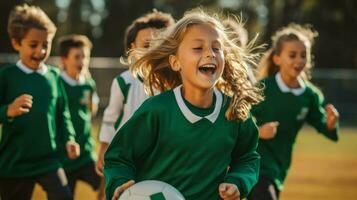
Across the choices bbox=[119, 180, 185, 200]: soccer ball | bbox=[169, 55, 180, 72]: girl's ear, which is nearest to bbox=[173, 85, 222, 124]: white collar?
bbox=[169, 55, 180, 72]: girl's ear

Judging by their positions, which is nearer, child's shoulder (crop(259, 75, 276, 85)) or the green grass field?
child's shoulder (crop(259, 75, 276, 85))

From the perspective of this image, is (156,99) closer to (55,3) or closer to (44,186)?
(44,186)

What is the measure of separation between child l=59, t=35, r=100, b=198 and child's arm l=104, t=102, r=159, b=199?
3.85 meters

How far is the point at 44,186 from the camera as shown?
6660mm

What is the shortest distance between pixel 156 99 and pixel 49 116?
7.62 ft

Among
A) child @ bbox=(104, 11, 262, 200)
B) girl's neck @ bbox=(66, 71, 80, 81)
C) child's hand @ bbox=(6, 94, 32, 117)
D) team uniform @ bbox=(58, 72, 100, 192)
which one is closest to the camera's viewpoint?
child @ bbox=(104, 11, 262, 200)

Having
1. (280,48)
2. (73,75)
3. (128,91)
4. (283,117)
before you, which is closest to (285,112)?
(283,117)

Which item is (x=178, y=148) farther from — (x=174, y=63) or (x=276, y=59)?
(x=276, y=59)

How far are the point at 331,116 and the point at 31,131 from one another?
232 cm

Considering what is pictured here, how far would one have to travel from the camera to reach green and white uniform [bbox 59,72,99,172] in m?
8.52

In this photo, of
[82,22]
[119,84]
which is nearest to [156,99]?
[119,84]

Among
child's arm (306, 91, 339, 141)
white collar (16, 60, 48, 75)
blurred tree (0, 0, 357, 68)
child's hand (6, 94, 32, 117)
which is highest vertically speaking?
white collar (16, 60, 48, 75)

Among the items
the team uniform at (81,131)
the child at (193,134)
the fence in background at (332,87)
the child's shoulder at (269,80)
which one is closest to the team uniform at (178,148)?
the child at (193,134)

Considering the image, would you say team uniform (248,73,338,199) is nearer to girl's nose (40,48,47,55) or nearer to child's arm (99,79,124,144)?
child's arm (99,79,124,144)
